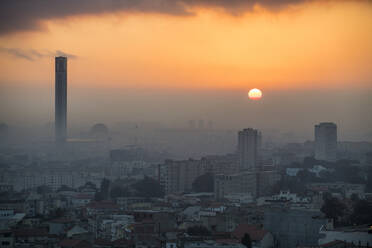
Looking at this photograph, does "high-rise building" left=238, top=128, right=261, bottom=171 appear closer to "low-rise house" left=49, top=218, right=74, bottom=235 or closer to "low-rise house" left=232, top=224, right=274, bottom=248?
"low-rise house" left=49, top=218, right=74, bottom=235

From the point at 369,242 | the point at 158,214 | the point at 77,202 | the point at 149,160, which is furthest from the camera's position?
the point at 149,160

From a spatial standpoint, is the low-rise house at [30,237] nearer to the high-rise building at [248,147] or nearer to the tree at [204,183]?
the tree at [204,183]

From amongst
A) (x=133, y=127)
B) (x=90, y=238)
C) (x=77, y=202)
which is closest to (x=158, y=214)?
(x=90, y=238)

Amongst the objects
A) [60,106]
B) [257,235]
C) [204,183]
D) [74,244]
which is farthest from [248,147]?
[74,244]

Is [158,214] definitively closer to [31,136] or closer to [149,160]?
[31,136]

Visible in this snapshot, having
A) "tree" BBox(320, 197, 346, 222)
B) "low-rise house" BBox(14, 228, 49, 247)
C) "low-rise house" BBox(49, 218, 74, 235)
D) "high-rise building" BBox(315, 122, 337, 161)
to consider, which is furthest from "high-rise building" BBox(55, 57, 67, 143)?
"low-rise house" BBox(14, 228, 49, 247)

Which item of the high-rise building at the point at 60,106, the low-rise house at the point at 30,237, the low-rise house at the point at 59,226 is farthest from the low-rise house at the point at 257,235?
the high-rise building at the point at 60,106
